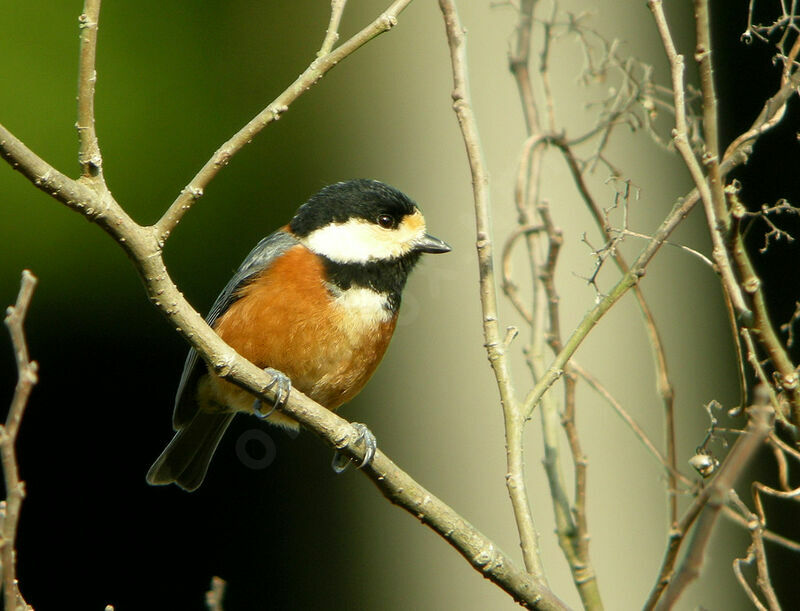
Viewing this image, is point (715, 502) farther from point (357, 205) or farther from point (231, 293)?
point (231, 293)

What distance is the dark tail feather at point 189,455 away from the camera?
2.93 meters

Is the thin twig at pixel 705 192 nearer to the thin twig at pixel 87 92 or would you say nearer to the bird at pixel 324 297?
the thin twig at pixel 87 92

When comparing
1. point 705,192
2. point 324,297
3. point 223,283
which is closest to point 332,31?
point 705,192

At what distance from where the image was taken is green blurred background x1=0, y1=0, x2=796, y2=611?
3.84 metres

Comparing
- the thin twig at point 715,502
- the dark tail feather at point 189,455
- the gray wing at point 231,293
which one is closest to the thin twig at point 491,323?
the thin twig at point 715,502

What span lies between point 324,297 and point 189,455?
2.65 ft

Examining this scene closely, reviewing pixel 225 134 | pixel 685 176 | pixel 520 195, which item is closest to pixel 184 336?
pixel 520 195

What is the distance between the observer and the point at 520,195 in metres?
1.97

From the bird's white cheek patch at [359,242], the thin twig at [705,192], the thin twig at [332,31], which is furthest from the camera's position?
→ the bird's white cheek patch at [359,242]

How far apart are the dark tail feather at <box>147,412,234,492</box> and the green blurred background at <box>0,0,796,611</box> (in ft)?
3.17

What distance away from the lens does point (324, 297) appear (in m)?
2.43

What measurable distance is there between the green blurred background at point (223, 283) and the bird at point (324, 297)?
46.5 inches

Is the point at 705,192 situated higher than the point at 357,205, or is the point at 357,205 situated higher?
the point at 705,192

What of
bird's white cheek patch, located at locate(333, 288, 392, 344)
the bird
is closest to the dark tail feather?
the bird
